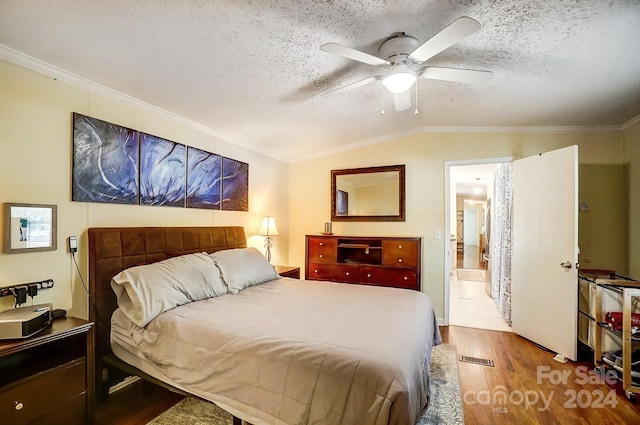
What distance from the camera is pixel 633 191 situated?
3.17 metres

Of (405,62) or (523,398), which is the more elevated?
(405,62)

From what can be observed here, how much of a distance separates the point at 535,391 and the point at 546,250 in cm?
153

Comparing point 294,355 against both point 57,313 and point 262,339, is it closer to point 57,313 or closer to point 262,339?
point 262,339

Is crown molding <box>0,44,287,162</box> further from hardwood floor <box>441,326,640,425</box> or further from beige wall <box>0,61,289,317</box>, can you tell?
hardwood floor <box>441,326,640,425</box>

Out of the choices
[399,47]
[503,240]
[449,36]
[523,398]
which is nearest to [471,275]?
[503,240]

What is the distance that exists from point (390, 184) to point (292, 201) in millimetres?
1697

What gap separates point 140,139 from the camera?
8.48 ft

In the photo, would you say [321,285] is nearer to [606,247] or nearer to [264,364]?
[264,364]

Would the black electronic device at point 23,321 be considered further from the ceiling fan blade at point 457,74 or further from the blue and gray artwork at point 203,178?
the ceiling fan blade at point 457,74

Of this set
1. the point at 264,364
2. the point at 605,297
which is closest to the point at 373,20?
the point at 264,364

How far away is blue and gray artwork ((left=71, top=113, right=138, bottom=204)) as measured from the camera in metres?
2.17

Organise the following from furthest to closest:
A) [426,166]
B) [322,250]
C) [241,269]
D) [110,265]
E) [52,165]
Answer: [322,250]
[426,166]
[241,269]
[110,265]
[52,165]

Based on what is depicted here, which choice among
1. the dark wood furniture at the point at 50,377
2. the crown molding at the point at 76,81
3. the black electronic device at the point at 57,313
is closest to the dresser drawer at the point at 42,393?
the dark wood furniture at the point at 50,377

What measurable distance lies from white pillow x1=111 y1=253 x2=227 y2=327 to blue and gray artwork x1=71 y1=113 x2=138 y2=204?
69cm
